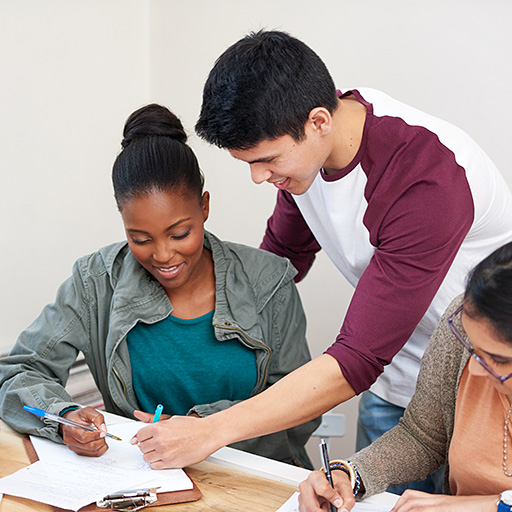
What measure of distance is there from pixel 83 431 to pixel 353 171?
680 mm

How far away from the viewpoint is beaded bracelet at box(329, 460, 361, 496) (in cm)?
107

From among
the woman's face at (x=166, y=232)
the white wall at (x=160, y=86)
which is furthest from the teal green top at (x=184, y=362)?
the white wall at (x=160, y=86)

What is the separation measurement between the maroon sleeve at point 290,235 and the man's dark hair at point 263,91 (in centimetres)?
56

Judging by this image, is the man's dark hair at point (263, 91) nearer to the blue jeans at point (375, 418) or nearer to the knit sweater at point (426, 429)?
the knit sweater at point (426, 429)

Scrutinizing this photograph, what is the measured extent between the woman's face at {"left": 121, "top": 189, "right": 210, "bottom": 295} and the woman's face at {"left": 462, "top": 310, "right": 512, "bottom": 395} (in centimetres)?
69

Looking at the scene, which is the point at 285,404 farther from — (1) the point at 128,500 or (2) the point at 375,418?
(2) the point at 375,418

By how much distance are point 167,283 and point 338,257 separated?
38cm

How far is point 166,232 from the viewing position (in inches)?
54.9

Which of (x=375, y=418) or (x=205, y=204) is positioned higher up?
(x=205, y=204)

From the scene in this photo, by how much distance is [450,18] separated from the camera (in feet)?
6.48

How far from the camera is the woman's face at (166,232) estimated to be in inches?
Answer: 54.3

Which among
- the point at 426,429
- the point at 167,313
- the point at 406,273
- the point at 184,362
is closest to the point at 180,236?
the point at 167,313

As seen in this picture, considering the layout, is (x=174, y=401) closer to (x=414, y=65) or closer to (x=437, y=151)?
(x=437, y=151)

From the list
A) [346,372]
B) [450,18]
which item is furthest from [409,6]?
[346,372]
